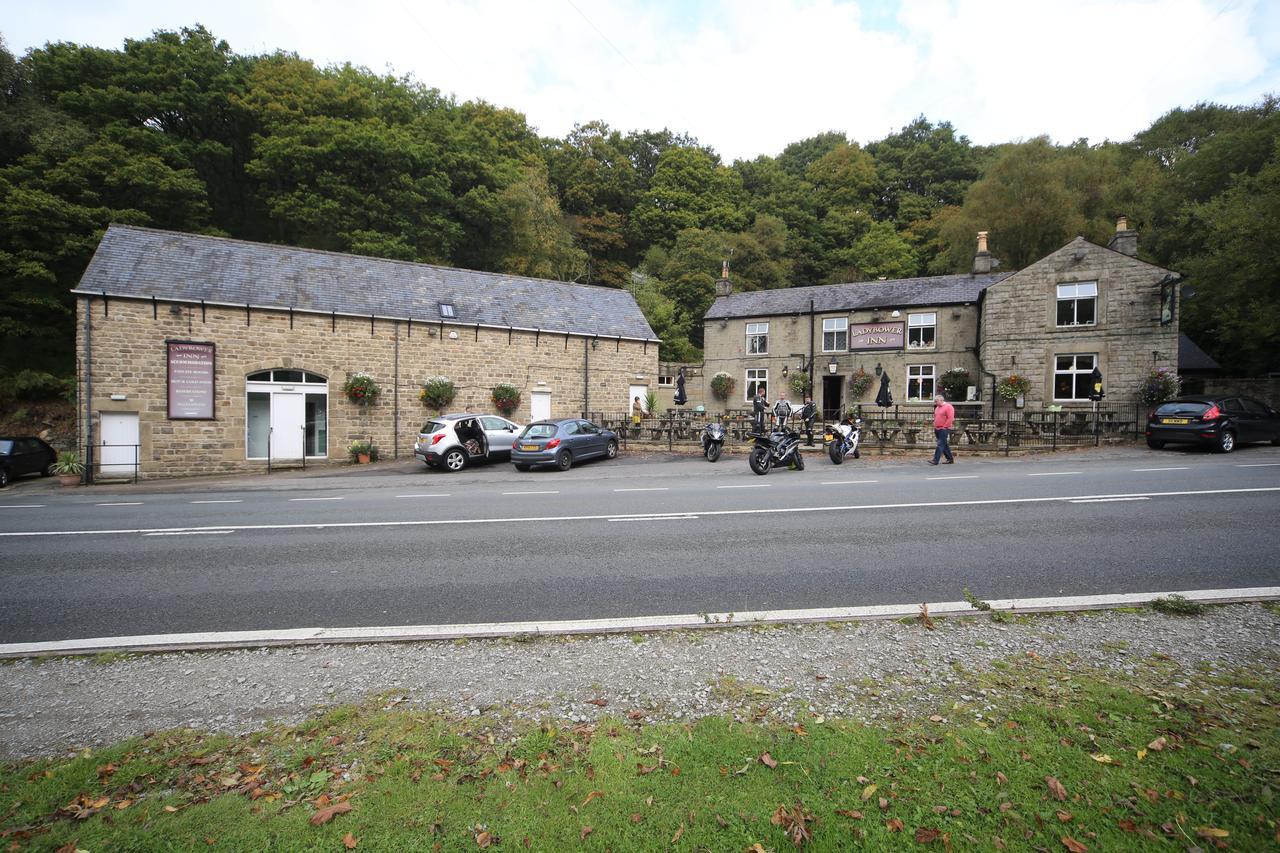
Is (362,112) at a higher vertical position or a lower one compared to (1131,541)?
higher

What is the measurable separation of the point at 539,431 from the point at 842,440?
8859 mm

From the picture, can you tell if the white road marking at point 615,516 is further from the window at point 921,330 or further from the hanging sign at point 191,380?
the window at point 921,330

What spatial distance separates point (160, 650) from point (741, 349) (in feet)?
96.7

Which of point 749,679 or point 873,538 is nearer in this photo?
point 749,679

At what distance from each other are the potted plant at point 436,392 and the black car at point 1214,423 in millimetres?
23565

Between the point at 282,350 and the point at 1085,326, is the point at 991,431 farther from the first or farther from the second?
the point at 282,350

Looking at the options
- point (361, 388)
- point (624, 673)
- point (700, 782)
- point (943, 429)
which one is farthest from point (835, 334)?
point (700, 782)

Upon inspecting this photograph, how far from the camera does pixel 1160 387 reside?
2069 centimetres

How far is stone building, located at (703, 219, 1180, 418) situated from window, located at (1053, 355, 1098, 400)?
4cm

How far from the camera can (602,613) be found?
4.85 meters

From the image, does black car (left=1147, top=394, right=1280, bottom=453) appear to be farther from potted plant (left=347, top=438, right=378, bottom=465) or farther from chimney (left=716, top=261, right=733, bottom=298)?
potted plant (left=347, top=438, right=378, bottom=465)

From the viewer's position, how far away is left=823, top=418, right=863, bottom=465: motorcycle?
16.3 metres

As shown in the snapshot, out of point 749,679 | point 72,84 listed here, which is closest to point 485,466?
point 749,679

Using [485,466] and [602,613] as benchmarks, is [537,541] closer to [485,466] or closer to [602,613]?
[602,613]
